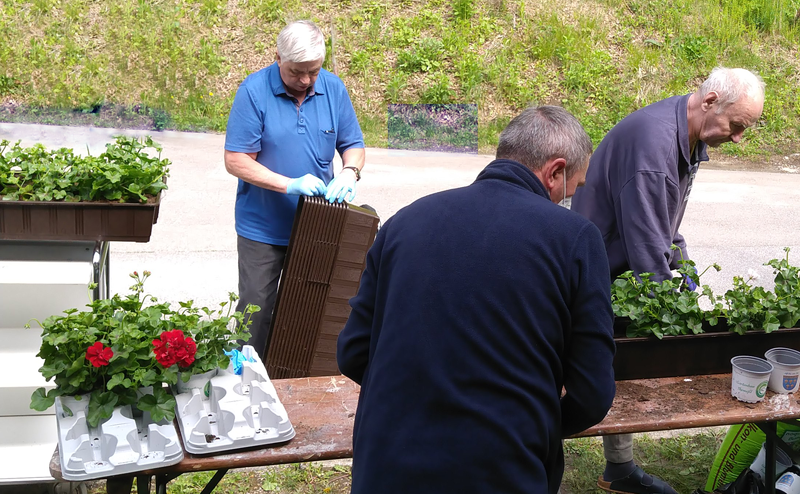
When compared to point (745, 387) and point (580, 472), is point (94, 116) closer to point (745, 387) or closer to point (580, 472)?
point (580, 472)

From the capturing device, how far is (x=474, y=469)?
154cm

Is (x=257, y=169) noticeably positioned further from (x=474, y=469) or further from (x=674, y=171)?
(x=474, y=469)

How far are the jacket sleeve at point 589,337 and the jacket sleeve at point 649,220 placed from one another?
49.2 inches

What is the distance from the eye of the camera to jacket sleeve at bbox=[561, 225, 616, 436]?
155 centimetres

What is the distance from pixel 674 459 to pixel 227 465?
240cm

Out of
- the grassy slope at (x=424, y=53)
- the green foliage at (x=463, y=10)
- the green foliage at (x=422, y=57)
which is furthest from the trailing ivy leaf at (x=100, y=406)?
the green foliage at (x=463, y=10)

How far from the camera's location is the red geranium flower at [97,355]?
1964 millimetres

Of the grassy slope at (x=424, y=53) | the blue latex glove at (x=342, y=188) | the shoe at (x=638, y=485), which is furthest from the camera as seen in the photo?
the grassy slope at (x=424, y=53)

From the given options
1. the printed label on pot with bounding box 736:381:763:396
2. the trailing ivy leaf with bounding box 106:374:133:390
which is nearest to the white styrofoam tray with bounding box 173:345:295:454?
the trailing ivy leaf with bounding box 106:374:133:390

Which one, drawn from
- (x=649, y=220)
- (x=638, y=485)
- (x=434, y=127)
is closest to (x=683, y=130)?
(x=649, y=220)

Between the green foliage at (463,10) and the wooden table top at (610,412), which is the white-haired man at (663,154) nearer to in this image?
the wooden table top at (610,412)

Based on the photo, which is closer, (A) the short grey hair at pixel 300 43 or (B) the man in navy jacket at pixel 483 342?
(B) the man in navy jacket at pixel 483 342

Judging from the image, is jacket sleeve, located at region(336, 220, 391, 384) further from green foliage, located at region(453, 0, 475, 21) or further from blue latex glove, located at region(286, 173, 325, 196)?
green foliage, located at region(453, 0, 475, 21)

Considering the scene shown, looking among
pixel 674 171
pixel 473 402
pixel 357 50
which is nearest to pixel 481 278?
pixel 473 402
